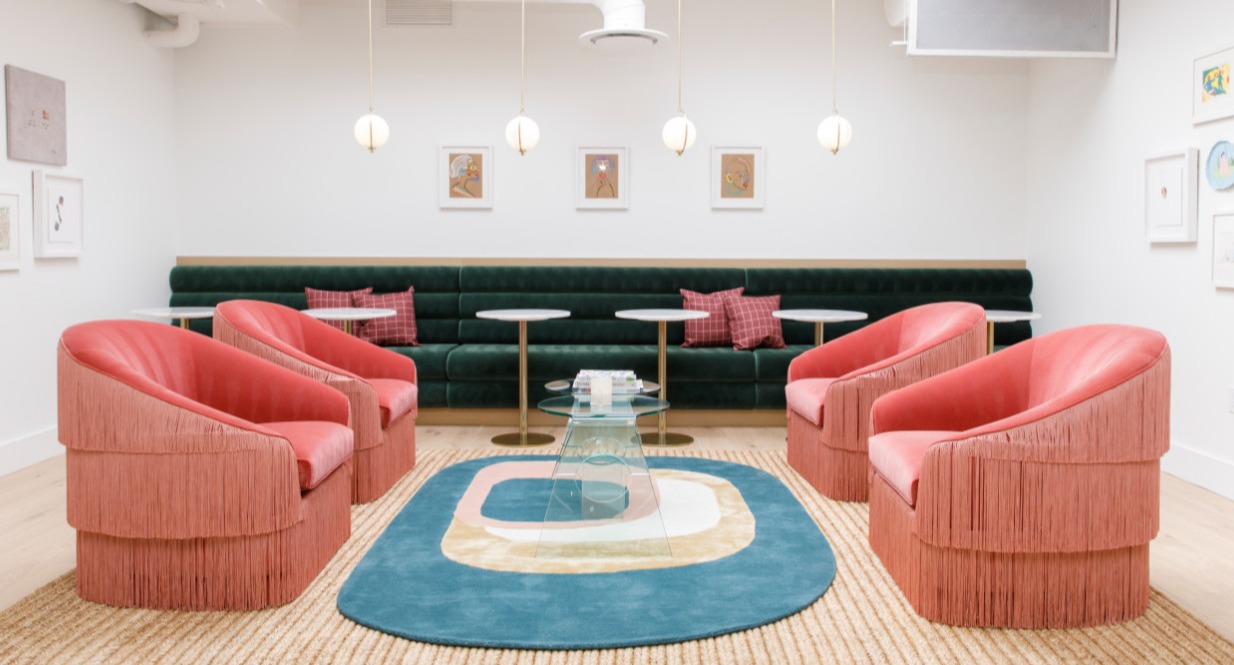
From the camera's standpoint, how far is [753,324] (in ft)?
20.7

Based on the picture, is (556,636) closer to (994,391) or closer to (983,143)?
(994,391)

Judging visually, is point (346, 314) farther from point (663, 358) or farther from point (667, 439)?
point (667, 439)

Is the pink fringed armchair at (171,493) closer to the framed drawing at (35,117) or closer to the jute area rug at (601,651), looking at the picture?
the jute area rug at (601,651)

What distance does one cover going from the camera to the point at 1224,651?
2631 mm

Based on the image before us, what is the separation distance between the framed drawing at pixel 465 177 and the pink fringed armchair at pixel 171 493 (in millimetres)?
3924

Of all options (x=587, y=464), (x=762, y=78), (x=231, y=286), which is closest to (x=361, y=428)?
(x=587, y=464)

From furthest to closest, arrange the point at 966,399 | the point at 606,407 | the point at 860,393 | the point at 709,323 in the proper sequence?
the point at 709,323 < the point at 860,393 < the point at 606,407 < the point at 966,399

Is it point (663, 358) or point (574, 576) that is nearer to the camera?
point (574, 576)

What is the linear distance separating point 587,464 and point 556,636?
1240 mm

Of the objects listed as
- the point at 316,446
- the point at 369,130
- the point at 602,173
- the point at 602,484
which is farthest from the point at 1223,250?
the point at 369,130

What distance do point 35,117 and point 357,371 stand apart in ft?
7.22

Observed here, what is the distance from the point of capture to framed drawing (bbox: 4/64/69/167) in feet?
16.3

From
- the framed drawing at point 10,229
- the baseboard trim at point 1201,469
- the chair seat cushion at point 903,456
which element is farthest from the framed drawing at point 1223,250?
the framed drawing at point 10,229

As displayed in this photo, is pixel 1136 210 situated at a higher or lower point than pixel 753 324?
higher
